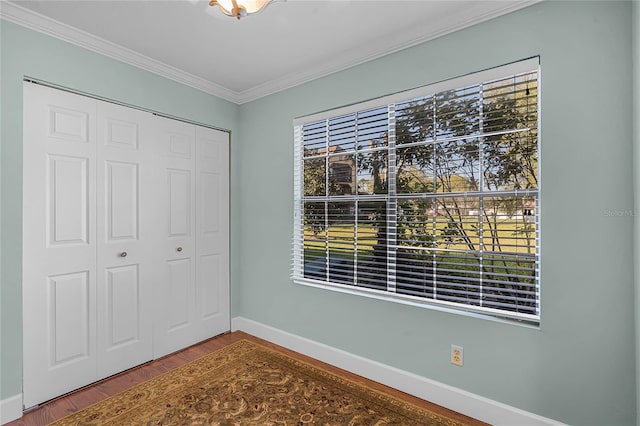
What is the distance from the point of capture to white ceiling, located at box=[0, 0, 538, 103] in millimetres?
1995

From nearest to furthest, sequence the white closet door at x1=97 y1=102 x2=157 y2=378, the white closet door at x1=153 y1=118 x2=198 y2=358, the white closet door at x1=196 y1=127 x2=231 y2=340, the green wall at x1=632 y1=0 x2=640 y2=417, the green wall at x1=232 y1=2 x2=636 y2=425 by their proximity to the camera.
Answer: the green wall at x1=632 y1=0 x2=640 y2=417, the green wall at x1=232 y1=2 x2=636 y2=425, the white closet door at x1=97 y1=102 x2=157 y2=378, the white closet door at x1=153 y1=118 x2=198 y2=358, the white closet door at x1=196 y1=127 x2=231 y2=340

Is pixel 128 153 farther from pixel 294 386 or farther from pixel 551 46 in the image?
pixel 551 46

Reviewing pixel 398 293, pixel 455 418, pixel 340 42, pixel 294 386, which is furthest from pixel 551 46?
pixel 294 386

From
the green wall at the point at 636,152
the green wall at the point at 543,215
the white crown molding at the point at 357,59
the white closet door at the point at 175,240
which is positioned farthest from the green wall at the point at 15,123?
the green wall at the point at 636,152

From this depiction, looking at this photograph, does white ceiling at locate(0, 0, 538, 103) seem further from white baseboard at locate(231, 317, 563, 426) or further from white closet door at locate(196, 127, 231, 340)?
white baseboard at locate(231, 317, 563, 426)

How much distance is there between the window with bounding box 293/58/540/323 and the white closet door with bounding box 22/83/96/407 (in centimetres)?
174

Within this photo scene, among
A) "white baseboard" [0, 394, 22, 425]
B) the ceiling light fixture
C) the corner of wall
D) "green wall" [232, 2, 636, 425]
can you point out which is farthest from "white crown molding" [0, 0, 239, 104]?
the corner of wall

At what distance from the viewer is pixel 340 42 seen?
2434 mm

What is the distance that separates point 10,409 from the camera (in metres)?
1.99

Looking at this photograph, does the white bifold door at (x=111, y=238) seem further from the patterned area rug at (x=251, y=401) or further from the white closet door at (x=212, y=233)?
the patterned area rug at (x=251, y=401)

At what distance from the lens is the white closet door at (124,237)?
2469 mm

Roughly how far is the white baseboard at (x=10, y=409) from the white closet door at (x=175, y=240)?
911mm

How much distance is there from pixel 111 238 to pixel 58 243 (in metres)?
0.34

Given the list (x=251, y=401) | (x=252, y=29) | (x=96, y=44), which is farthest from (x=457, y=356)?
(x=96, y=44)
